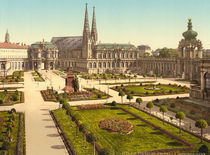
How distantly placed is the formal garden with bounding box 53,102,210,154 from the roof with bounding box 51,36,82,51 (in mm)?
123020

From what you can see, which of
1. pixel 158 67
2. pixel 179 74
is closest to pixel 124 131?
pixel 179 74

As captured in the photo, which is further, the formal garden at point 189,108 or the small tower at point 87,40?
the small tower at point 87,40

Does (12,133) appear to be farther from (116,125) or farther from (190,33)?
(190,33)

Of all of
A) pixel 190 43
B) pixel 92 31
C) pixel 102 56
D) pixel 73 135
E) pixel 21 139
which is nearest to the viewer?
pixel 21 139

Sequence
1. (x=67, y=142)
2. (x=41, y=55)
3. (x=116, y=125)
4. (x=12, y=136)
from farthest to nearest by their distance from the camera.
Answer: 1. (x=41, y=55)
2. (x=116, y=125)
3. (x=12, y=136)
4. (x=67, y=142)

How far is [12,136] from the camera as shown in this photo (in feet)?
102

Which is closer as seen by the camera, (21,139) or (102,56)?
(21,139)

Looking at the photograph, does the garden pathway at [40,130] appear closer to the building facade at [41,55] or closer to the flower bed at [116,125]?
the flower bed at [116,125]

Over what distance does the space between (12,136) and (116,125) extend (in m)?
14.0

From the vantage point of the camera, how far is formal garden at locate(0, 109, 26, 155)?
1044 inches

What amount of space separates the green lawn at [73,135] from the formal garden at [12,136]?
5.69 m

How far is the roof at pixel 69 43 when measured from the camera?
164 meters

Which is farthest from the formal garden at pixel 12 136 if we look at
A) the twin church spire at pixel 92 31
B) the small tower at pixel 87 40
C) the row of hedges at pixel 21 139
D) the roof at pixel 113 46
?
the twin church spire at pixel 92 31

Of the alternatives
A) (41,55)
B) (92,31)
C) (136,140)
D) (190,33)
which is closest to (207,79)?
(136,140)
